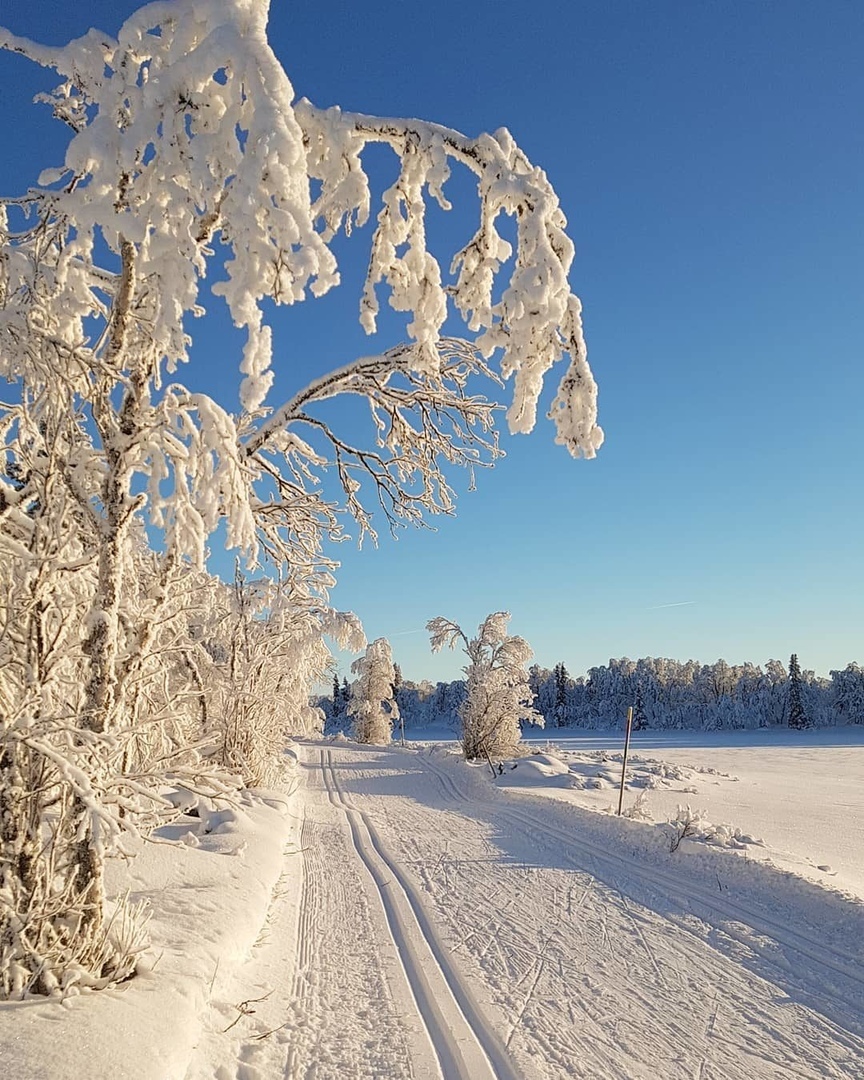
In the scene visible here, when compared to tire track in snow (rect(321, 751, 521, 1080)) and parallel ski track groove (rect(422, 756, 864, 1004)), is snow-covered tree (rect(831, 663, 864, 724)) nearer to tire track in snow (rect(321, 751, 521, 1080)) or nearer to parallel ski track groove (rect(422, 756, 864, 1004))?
parallel ski track groove (rect(422, 756, 864, 1004))

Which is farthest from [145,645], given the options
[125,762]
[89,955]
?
[89,955]

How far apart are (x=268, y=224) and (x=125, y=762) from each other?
10.8 ft

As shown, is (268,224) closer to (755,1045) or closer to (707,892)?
(755,1045)

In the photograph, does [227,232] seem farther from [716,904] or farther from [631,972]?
[716,904]

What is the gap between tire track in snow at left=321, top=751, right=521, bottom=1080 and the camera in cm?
349

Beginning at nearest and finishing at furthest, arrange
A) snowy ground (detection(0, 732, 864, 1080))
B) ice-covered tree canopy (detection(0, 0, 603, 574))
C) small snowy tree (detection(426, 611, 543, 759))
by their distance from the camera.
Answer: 1. ice-covered tree canopy (detection(0, 0, 603, 574))
2. snowy ground (detection(0, 732, 864, 1080))
3. small snowy tree (detection(426, 611, 543, 759))

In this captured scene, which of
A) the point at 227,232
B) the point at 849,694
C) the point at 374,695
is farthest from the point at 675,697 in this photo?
the point at 227,232

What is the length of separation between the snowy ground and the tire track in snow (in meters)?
0.02

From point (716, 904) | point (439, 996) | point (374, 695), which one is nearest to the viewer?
point (439, 996)

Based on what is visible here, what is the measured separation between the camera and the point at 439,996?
4324 mm

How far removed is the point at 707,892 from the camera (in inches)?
271

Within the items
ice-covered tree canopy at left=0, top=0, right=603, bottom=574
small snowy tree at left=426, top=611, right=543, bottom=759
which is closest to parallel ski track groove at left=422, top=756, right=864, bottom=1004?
ice-covered tree canopy at left=0, top=0, right=603, bottom=574

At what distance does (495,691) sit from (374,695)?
18.6m

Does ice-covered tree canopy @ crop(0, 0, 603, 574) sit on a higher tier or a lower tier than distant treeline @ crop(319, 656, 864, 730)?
higher
